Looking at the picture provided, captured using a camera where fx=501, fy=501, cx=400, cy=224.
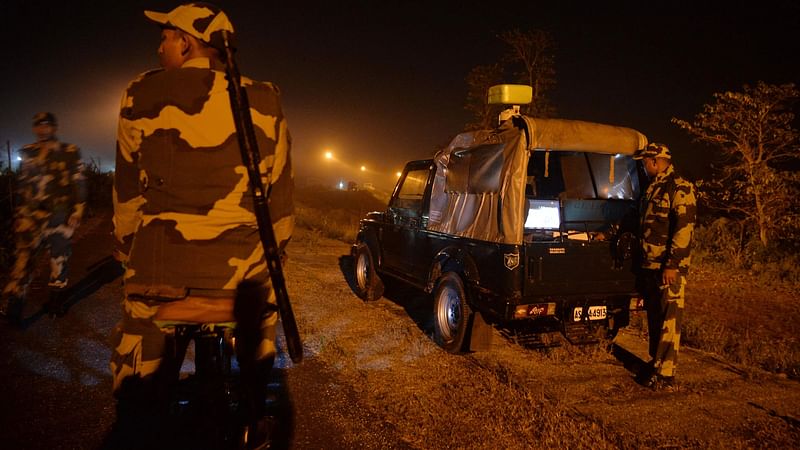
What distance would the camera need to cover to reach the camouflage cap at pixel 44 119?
5.19m

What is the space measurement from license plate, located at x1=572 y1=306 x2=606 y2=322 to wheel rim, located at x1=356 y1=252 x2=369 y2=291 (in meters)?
3.32

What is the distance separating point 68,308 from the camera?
18.8 feet

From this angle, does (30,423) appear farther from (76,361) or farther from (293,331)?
(293,331)

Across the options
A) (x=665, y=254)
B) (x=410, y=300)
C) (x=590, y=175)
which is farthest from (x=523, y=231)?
(x=410, y=300)

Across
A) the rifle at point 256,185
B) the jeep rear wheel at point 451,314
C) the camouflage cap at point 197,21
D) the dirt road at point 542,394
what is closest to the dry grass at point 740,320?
the dirt road at point 542,394

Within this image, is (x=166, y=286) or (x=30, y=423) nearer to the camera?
(x=166, y=286)

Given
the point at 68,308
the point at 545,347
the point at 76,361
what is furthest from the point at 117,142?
the point at 68,308

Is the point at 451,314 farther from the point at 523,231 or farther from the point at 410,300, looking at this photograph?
the point at 410,300

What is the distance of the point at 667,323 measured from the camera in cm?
432

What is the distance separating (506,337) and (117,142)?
4722 mm

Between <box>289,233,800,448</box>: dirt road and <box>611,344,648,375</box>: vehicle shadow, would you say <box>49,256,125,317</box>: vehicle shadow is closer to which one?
<box>289,233,800,448</box>: dirt road

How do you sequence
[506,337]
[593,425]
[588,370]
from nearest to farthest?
[593,425]
[588,370]
[506,337]

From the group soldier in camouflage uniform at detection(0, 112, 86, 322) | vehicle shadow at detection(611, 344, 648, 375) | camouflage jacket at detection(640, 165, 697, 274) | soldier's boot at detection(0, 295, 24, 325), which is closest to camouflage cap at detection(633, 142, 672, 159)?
camouflage jacket at detection(640, 165, 697, 274)

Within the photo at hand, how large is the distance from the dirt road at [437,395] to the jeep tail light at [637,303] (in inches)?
21.3
